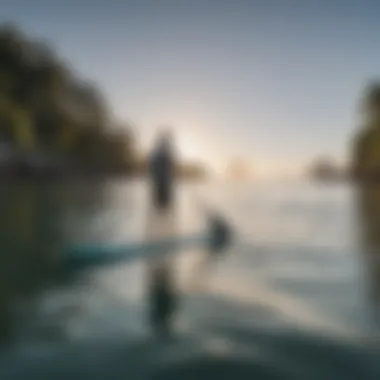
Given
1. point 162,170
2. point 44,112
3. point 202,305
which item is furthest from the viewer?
point 44,112

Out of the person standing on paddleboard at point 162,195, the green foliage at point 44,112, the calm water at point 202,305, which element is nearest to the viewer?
the calm water at point 202,305

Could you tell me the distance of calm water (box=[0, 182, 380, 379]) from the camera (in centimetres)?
263

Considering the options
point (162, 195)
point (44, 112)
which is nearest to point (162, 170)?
point (162, 195)

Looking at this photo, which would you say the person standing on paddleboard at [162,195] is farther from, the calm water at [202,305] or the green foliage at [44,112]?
the green foliage at [44,112]

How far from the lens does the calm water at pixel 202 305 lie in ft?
8.64

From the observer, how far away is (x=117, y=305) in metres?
3.57

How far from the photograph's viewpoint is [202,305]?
3609mm

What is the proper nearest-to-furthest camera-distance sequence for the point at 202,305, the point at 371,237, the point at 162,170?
the point at 202,305 → the point at 162,170 → the point at 371,237

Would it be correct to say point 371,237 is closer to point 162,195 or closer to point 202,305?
point 162,195

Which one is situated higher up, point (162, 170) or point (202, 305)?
point (162, 170)

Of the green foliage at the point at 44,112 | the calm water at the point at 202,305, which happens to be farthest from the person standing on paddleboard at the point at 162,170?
the green foliage at the point at 44,112

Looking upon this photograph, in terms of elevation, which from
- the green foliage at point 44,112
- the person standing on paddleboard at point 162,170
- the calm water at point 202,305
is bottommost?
the calm water at point 202,305

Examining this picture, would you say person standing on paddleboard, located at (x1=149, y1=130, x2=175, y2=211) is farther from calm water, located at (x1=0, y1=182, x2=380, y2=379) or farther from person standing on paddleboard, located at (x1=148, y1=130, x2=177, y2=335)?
calm water, located at (x1=0, y1=182, x2=380, y2=379)

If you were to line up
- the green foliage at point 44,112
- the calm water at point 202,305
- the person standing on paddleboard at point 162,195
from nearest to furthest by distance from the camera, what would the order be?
the calm water at point 202,305 → the person standing on paddleboard at point 162,195 → the green foliage at point 44,112
